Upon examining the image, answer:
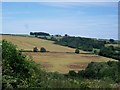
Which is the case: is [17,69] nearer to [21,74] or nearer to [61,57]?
[21,74]

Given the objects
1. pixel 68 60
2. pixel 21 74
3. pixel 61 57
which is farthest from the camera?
A: pixel 61 57

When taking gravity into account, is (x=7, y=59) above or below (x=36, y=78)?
above

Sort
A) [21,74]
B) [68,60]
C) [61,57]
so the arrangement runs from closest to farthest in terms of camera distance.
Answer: [21,74], [68,60], [61,57]

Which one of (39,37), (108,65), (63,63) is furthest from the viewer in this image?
(39,37)

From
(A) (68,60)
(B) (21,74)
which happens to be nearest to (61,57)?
(A) (68,60)

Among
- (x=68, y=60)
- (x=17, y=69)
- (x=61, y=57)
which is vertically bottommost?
(x=68, y=60)

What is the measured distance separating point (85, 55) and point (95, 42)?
2.80ft

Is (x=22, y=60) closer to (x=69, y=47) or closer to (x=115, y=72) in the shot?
(x=115, y=72)

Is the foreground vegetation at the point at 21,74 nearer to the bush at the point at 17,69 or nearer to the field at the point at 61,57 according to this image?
the bush at the point at 17,69

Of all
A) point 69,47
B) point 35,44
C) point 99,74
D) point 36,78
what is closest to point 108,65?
point 99,74

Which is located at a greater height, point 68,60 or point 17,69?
point 17,69

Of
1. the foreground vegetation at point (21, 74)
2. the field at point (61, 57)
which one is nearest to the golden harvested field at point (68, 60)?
the field at point (61, 57)

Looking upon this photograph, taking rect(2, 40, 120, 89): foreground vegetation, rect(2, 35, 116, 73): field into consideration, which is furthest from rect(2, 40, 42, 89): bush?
rect(2, 35, 116, 73): field

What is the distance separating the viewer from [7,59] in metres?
8.09
